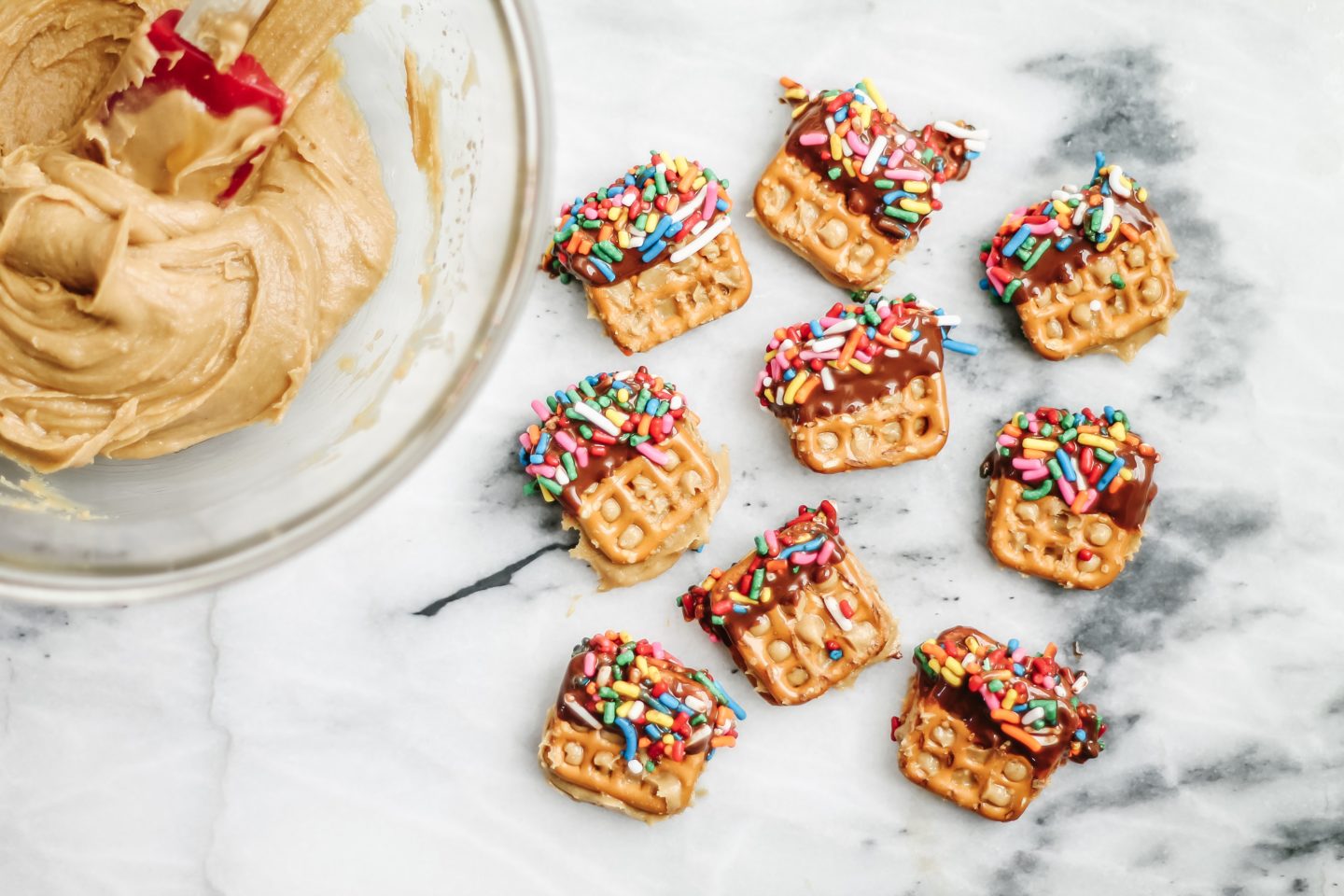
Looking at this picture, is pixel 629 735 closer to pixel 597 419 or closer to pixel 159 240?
pixel 597 419

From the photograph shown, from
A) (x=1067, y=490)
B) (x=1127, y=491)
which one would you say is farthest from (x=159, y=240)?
(x=1127, y=491)

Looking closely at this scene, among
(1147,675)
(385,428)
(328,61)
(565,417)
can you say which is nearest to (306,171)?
(328,61)

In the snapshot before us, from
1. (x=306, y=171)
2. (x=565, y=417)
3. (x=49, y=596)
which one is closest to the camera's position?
(x=49, y=596)

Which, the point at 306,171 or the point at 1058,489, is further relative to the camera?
the point at 1058,489

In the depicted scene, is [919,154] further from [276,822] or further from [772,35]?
[276,822]

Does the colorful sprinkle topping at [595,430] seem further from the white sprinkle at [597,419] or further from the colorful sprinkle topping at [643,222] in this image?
the colorful sprinkle topping at [643,222]

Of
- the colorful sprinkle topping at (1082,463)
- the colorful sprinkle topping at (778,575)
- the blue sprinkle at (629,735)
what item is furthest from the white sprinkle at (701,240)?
the blue sprinkle at (629,735)

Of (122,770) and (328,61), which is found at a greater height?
(328,61)
